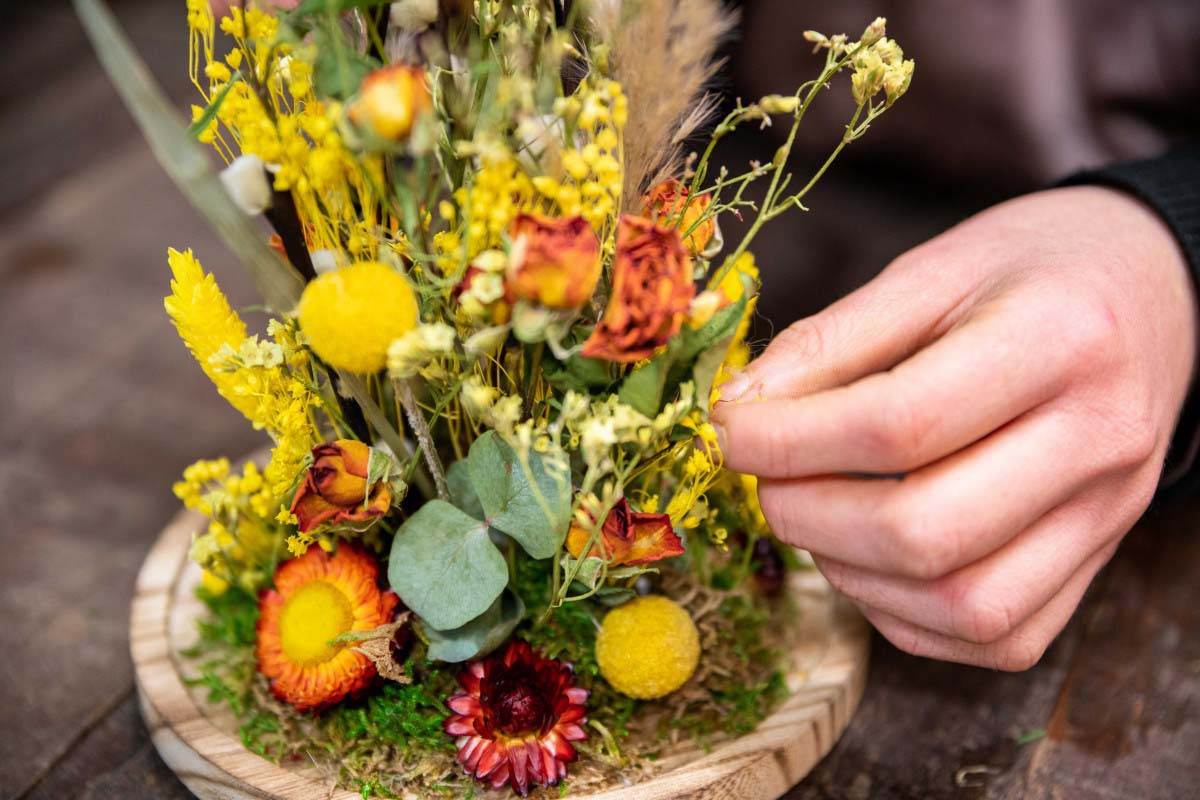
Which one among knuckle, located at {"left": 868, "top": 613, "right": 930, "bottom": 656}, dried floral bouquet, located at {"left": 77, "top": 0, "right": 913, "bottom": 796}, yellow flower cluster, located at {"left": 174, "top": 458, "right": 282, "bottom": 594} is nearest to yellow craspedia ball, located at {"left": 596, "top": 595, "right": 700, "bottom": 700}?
dried floral bouquet, located at {"left": 77, "top": 0, "right": 913, "bottom": 796}

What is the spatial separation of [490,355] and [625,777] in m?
0.24

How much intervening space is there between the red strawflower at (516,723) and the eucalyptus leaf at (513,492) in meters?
0.08

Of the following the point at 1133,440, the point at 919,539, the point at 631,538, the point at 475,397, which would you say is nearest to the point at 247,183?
the point at 475,397

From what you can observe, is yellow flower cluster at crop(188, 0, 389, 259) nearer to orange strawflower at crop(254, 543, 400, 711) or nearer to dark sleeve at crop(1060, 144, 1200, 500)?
orange strawflower at crop(254, 543, 400, 711)

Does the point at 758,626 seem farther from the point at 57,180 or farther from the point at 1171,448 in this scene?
the point at 57,180

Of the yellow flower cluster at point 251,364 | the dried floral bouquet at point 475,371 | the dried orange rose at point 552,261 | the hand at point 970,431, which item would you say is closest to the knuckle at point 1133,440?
the hand at point 970,431

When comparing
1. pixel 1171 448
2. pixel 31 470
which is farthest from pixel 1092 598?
pixel 31 470

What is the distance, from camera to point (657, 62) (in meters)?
0.39

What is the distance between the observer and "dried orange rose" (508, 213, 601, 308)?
35 cm

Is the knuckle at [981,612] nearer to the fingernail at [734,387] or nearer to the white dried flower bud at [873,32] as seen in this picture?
the fingernail at [734,387]

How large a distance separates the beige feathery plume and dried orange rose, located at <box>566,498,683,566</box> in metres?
0.15

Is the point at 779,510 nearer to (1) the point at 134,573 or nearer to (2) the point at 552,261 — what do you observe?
(2) the point at 552,261

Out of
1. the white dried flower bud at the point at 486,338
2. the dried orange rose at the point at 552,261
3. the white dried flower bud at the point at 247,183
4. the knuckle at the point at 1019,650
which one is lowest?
the knuckle at the point at 1019,650

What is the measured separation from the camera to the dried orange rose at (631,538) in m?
0.44
